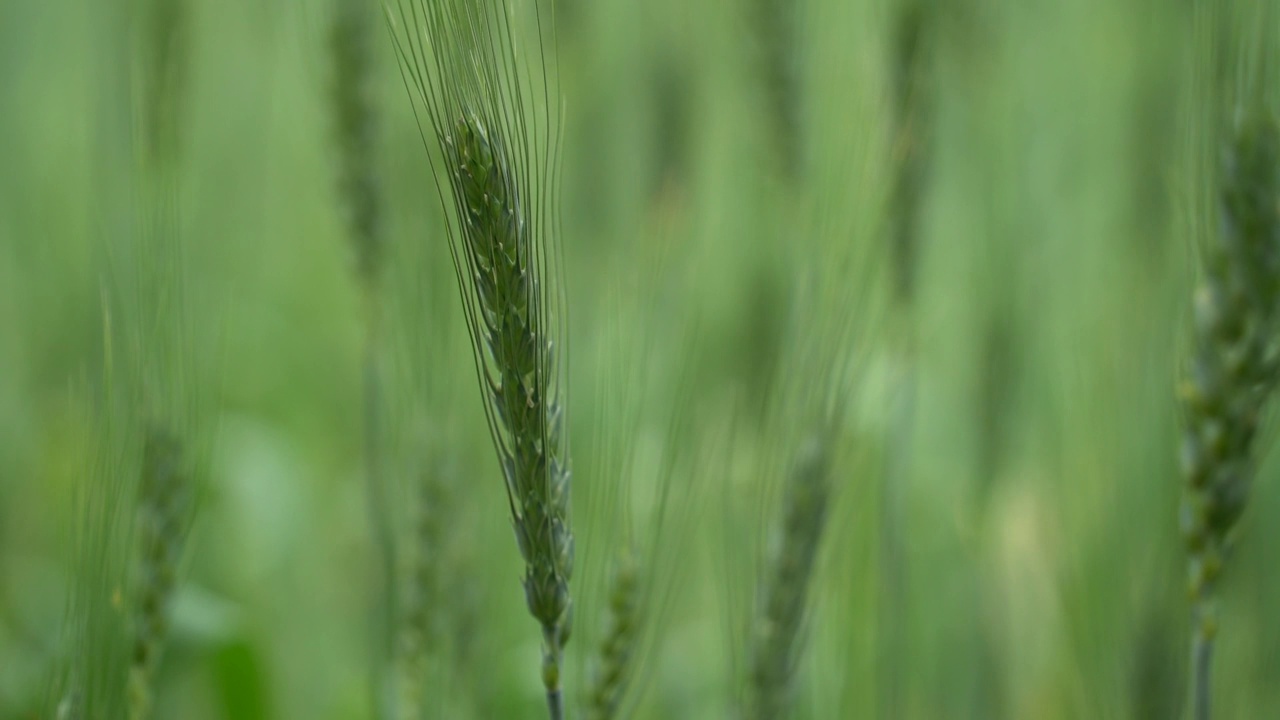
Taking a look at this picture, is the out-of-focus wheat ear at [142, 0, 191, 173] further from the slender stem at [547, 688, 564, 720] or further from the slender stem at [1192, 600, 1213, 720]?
the slender stem at [1192, 600, 1213, 720]

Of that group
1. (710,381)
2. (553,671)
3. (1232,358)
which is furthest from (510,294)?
(710,381)

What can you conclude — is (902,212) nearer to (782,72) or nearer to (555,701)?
(782,72)

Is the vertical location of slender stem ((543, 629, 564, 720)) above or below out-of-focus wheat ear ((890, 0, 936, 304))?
below

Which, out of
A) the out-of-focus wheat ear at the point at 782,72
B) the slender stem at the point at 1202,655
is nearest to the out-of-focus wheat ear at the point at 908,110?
the out-of-focus wheat ear at the point at 782,72

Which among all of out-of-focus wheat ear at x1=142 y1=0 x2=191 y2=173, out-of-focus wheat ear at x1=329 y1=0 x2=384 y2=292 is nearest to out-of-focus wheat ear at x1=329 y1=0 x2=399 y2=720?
out-of-focus wheat ear at x1=329 y1=0 x2=384 y2=292

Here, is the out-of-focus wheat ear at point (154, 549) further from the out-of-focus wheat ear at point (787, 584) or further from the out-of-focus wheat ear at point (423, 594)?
the out-of-focus wheat ear at point (787, 584)
